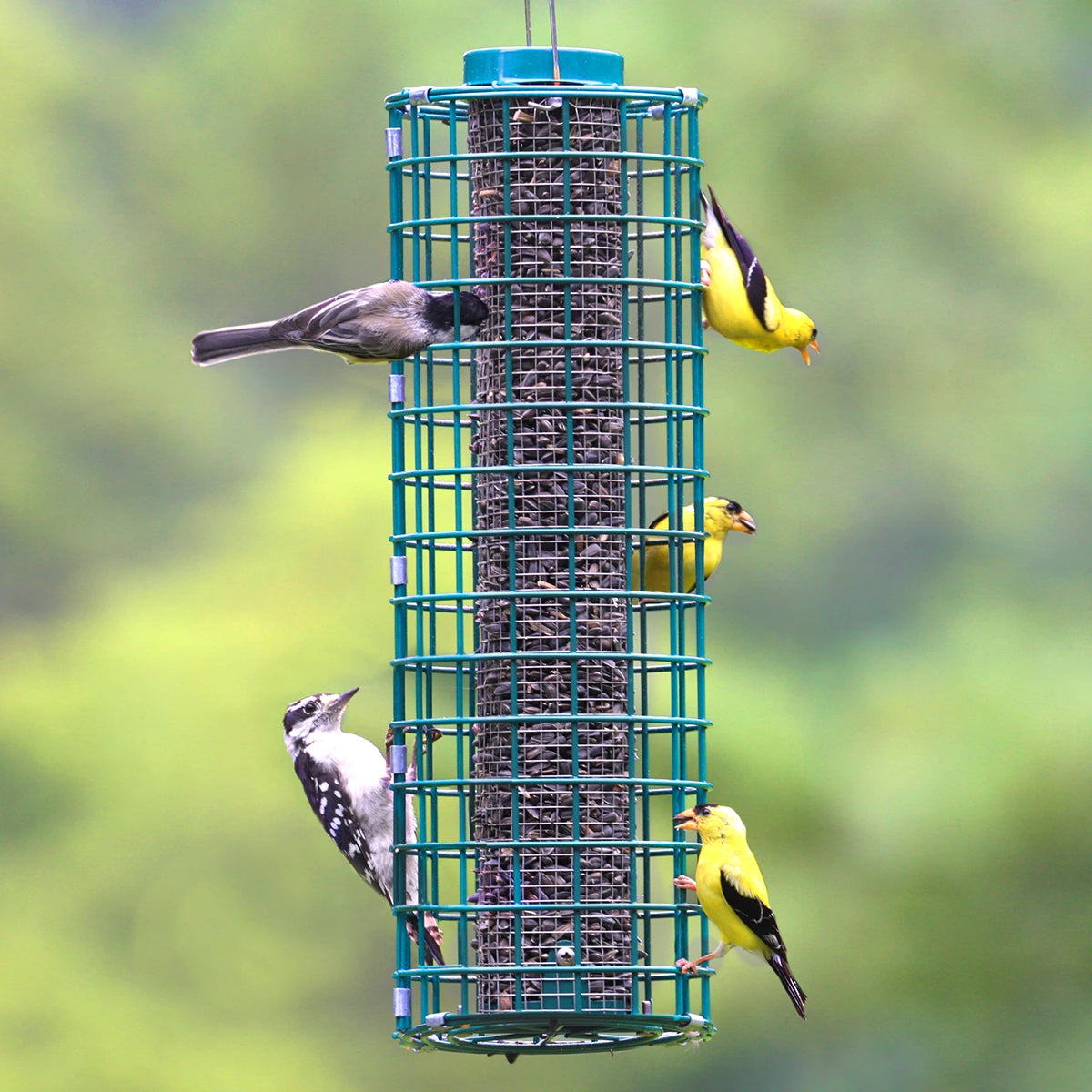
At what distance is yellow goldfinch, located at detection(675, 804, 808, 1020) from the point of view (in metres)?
10.3

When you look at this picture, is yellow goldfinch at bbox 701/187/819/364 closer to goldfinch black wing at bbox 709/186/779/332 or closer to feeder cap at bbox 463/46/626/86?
goldfinch black wing at bbox 709/186/779/332

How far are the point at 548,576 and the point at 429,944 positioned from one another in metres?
1.43

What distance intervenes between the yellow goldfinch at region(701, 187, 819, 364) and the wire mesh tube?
639 mm

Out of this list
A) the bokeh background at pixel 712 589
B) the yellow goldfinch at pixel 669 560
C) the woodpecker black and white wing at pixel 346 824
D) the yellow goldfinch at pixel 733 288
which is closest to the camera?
the yellow goldfinch at pixel 669 560

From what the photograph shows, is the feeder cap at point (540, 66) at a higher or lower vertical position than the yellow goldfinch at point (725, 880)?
higher

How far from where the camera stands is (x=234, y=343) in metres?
10.6

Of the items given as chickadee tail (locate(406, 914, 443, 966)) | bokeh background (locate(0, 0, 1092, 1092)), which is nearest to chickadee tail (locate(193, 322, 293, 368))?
chickadee tail (locate(406, 914, 443, 966))

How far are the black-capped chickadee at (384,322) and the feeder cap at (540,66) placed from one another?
788 mm

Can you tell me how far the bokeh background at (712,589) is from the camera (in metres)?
19.4

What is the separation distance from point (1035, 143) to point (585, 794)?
47.3ft

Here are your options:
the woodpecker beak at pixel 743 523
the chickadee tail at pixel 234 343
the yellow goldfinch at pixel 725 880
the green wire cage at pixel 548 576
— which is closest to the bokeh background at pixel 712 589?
the woodpecker beak at pixel 743 523

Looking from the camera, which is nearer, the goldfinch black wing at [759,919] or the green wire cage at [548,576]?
the green wire cage at [548,576]

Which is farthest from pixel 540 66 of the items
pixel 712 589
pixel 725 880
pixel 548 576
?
pixel 712 589

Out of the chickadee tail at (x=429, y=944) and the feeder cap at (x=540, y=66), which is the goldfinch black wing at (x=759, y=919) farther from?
the feeder cap at (x=540, y=66)
